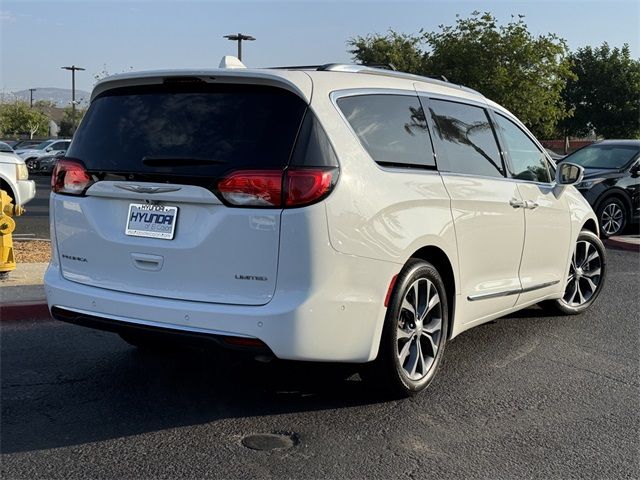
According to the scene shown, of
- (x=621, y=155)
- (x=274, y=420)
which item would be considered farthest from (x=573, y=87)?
(x=274, y=420)

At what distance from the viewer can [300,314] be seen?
3660mm

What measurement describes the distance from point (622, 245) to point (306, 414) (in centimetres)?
894

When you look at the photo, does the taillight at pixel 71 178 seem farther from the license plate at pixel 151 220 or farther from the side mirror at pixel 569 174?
the side mirror at pixel 569 174

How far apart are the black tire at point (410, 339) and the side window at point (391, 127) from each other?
2.10 feet

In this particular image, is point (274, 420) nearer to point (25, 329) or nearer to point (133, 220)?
point (133, 220)

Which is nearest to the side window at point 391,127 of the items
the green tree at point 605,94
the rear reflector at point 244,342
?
the rear reflector at point 244,342

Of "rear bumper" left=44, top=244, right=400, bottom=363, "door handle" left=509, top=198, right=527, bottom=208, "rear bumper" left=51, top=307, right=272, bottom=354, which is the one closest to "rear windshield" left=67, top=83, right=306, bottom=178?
"rear bumper" left=44, top=244, right=400, bottom=363

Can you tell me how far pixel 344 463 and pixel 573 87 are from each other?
2027 inches

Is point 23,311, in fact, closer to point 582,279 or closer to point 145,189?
point 145,189

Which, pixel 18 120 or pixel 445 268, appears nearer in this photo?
pixel 445 268

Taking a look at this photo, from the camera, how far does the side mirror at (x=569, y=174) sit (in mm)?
6035

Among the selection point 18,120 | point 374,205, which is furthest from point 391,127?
point 18,120

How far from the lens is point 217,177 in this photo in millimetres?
3740

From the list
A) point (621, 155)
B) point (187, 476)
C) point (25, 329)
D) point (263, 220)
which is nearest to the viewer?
point (187, 476)
